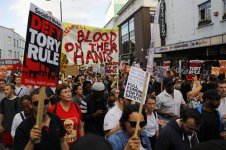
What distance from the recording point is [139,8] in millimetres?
41469

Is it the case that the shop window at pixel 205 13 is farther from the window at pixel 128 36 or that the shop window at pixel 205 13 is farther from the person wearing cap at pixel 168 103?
the window at pixel 128 36

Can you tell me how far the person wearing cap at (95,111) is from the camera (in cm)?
612

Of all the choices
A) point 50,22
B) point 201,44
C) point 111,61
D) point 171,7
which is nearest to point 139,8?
point 171,7

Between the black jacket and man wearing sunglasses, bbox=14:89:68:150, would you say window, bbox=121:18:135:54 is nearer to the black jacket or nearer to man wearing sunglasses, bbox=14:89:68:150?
the black jacket

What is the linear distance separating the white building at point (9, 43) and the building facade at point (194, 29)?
110 feet

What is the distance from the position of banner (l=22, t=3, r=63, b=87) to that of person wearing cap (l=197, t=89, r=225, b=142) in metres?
2.50

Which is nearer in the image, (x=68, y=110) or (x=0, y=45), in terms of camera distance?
(x=68, y=110)

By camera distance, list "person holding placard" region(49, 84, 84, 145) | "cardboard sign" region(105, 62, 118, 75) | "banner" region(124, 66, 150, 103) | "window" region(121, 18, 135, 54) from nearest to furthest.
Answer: "banner" region(124, 66, 150, 103) < "person holding placard" region(49, 84, 84, 145) < "cardboard sign" region(105, 62, 118, 75) < "window" region(121, 18, 135, 54)

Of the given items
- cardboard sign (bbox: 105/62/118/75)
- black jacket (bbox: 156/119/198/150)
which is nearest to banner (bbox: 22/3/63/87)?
black jacket (bbox: 156/119/198/150)

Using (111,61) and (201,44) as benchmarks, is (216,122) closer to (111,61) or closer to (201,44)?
(111,61)

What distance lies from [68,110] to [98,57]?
4709mm

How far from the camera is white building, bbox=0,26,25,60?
56.2m

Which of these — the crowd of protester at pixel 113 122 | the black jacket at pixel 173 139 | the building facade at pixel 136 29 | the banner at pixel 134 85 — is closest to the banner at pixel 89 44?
the crowd of protester at pixel 113 122

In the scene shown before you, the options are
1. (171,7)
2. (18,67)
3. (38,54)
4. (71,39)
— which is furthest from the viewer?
(171,7)
